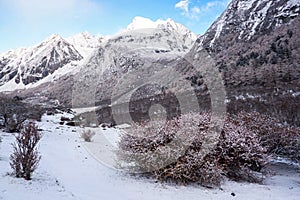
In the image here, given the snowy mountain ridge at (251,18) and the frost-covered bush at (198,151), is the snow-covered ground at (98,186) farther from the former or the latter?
the snowy mountain ridge at (251,18)

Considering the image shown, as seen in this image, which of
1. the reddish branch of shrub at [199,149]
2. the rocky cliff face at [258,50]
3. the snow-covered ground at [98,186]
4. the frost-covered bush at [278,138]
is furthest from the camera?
the rocky cliff face at [258,50]

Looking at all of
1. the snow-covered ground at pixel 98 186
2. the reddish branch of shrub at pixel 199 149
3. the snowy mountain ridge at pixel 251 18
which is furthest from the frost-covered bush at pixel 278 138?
the snowy mountain ridge at pixel 251 18

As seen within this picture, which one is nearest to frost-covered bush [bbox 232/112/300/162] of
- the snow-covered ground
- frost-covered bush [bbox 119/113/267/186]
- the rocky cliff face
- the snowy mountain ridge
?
the snow-covered ground

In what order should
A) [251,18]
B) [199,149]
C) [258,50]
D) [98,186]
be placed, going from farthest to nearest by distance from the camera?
[251,18] → [258,50] → [199,149] → [98,186]

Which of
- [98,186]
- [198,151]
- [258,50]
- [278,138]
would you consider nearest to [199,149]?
[198,151]

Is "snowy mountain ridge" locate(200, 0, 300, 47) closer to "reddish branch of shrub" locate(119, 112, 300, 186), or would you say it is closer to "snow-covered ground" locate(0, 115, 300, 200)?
"reddish branch of shrub" locate(119, 112, 300, 186)

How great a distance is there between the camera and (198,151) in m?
11.0

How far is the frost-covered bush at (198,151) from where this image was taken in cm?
1035

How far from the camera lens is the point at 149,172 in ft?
36.4

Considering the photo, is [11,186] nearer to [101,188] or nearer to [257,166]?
[101,188]

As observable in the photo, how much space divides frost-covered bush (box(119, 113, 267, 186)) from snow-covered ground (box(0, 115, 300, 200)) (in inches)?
20.4

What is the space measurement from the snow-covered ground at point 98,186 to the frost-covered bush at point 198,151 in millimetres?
518

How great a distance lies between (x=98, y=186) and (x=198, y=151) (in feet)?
13.1

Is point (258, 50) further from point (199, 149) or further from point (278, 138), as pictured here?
point (199, 149)
